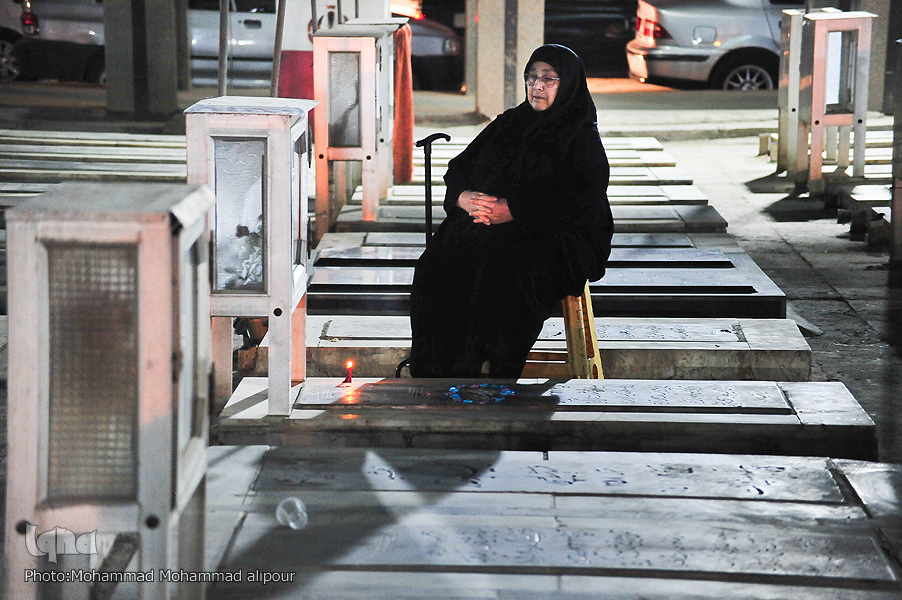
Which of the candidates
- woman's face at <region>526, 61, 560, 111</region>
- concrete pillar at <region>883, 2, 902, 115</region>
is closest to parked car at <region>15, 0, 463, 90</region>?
concrete pillar at <region>883, 2, 902, 115</region>

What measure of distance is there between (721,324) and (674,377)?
50 centimetres

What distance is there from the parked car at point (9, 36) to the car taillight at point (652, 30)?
691cm

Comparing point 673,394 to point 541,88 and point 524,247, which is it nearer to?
point 524,247

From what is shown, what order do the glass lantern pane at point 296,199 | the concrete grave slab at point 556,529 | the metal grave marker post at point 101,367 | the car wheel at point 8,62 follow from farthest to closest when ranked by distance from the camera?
the car wheel at point 8,62 < the glass lantern pane at point 296,199 < the concrete grave slab at point 556,529 < the metal grave marker post at point 101,367

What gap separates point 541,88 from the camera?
169 inches

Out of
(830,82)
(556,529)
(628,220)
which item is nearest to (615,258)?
(628,220)

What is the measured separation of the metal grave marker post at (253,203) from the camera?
11.5ft

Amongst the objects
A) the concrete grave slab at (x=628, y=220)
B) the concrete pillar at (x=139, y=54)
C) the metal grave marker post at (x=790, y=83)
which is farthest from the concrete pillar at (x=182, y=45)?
the metal grave marker post at (x=790, y=83)

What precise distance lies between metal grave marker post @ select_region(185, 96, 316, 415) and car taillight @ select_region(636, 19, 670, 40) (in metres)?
10.0

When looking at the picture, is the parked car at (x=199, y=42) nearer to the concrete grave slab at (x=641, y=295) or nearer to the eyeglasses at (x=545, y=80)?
the concrete grave slab at (x=641, y=295)

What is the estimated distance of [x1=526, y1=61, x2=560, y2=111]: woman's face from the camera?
4273mm

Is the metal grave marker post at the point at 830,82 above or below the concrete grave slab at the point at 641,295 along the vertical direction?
above

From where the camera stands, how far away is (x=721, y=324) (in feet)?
16.6

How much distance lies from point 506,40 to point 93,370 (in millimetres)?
9685
